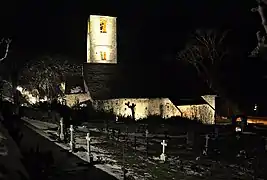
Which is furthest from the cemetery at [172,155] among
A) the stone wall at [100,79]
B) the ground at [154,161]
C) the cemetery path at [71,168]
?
the stone wall at [100,79]

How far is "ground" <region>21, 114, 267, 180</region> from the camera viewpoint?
10797 millimetres

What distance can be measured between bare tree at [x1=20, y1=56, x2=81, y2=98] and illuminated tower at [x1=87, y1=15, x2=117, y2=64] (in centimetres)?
381

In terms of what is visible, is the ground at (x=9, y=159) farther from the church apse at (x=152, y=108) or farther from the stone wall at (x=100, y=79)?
the stone wall at (x=100, y=79)

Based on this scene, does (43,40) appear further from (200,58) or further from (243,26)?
(243,26)

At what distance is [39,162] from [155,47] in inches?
1805

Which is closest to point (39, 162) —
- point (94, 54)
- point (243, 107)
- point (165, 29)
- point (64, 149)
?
point (64, 149)

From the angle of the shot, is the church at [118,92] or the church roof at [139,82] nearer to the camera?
the church at [118,92]

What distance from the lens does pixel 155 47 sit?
50375 mm

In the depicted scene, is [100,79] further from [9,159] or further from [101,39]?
[9,159]

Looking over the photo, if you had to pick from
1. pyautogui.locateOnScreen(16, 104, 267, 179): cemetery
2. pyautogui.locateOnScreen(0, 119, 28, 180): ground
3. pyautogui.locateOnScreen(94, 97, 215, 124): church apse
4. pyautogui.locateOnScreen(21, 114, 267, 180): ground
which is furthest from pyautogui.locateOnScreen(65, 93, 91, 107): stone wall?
pyautogui.locateOnScreen(0, 119, 28, 180): ground

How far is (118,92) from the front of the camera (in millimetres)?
34969

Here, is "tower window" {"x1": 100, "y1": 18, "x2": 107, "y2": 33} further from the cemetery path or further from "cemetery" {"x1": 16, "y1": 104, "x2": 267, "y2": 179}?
the cemetery path

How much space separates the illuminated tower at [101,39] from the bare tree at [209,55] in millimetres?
9802

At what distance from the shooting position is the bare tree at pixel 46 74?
1547 inches
